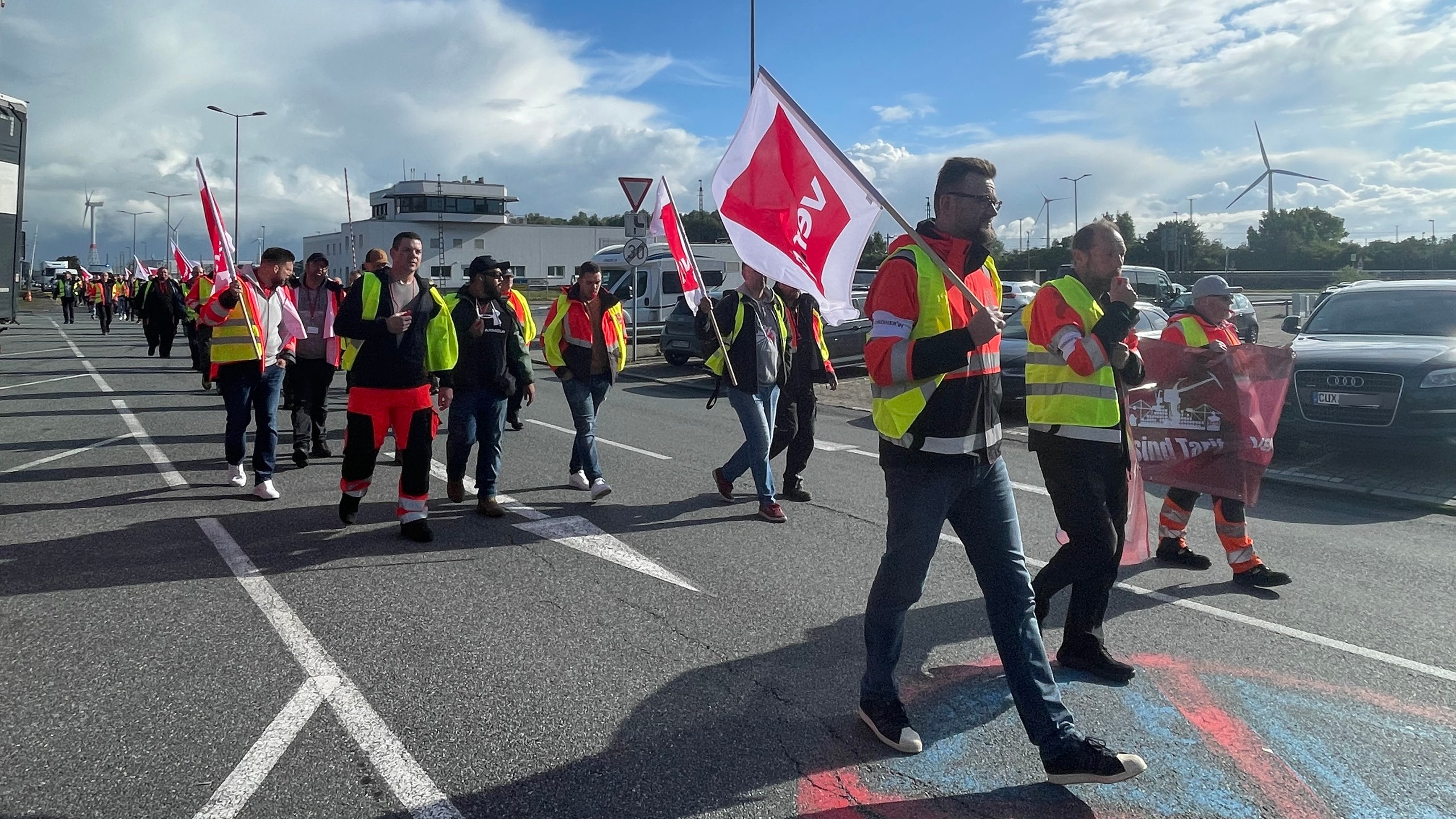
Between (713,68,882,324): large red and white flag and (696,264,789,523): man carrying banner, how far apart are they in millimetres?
2759

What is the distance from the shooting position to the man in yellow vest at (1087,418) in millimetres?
4098

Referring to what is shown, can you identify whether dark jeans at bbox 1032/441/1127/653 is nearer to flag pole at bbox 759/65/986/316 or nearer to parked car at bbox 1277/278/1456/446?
flag pole at bbox 759/65/986/316

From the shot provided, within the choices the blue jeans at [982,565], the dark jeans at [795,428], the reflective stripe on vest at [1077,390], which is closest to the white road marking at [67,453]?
the dark jeans at [795,428]

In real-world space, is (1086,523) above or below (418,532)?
above

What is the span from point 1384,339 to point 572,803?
33.0ft

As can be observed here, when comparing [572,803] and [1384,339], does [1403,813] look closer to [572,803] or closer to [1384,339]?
[572,803]

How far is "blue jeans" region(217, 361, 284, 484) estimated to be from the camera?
7875mm

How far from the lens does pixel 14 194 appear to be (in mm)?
10570

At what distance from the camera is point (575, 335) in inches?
309

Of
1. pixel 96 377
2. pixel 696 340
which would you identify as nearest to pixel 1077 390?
pixel 696 340

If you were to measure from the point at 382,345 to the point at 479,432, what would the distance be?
1.25m

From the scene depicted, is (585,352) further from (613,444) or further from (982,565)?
(982,565)

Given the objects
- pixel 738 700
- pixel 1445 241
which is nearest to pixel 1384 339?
pixel 738 700

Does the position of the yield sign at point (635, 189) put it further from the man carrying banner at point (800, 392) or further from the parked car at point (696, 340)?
the man carrying banner at point (800, 392)
